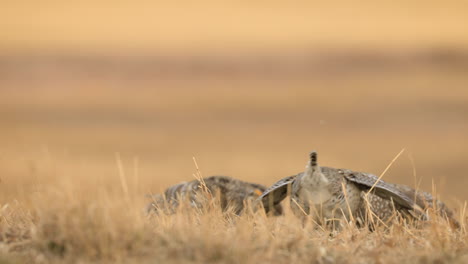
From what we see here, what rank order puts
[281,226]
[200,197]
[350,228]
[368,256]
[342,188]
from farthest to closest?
[200,197] → [342,188] → [350,228] → [281,226] → [368,256]

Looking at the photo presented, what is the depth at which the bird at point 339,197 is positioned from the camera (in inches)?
230

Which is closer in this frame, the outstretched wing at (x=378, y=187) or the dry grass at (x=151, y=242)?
the dry grass at (x=151, y=242)

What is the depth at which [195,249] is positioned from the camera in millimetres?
4234

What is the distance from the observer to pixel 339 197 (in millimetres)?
6051

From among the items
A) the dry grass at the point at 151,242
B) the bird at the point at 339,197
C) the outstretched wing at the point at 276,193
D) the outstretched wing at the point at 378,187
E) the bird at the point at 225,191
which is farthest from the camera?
the bird at the point at 225,191

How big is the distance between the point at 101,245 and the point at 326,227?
8.74ft

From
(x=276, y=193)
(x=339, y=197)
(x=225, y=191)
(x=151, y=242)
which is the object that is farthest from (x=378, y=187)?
(x=151, y=242)

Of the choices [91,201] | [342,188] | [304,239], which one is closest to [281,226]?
[304,239]

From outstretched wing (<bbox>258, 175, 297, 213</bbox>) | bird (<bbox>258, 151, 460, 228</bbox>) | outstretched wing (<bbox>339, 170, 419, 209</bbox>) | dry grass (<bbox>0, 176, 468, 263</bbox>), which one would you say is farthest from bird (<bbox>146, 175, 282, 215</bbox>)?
dry grass (<bbox>0, 176, 468, 263</bbox>)

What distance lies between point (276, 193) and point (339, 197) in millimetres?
856

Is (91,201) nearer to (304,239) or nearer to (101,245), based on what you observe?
(101,245)

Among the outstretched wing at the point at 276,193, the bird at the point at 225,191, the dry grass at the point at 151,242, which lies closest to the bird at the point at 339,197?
the outstretched wing at the point at 276,193

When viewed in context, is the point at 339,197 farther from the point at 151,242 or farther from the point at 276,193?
the point at 151,242

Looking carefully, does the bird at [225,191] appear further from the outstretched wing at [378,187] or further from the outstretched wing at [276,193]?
the outstretched wing at [378,187]
